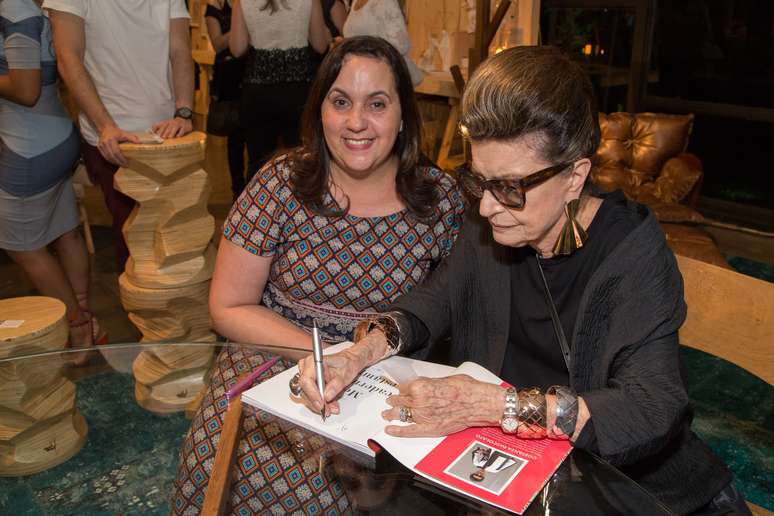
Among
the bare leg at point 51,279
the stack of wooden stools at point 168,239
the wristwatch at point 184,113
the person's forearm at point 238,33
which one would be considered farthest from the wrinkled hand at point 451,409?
the person's forearm at point 238,33

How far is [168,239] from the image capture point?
2727 millimetres

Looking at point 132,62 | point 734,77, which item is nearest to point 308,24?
point 132,62

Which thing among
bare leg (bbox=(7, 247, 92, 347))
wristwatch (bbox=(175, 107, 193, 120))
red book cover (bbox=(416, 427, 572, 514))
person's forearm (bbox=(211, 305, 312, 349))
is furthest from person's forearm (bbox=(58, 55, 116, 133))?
red book cover (bbox=(416, 427, 572, 514))

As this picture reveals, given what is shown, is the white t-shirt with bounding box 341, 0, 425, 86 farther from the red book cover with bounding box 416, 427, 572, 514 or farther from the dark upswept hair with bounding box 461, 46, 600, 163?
the red book cover with bounding box 416, 427, 572, 514

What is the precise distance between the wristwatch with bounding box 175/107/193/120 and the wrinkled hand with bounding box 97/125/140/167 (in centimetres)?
32

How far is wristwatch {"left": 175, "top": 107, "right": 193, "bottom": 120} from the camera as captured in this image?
292cm

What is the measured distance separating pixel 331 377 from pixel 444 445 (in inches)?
10.9

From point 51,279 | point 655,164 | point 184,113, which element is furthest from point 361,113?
point 655,164

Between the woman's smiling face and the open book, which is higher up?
the woman's smiling face

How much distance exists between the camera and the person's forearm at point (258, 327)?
1.84 m

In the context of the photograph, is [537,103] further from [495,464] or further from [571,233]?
[495,464]

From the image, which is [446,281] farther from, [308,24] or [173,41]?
[308,24]

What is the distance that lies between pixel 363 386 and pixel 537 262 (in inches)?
18.8

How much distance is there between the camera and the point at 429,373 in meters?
1.43
